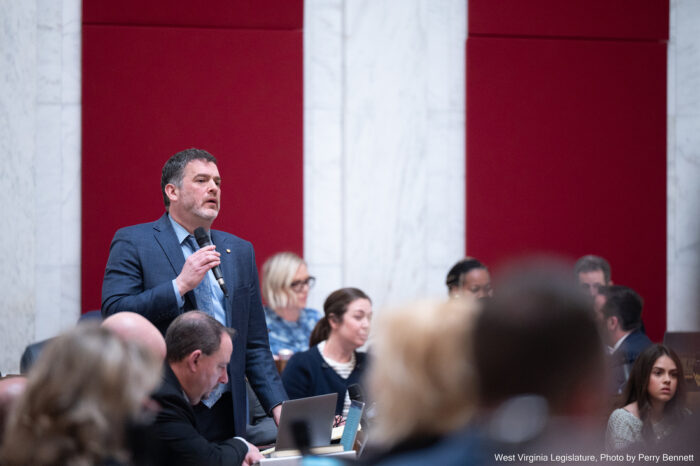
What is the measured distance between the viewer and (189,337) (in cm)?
246

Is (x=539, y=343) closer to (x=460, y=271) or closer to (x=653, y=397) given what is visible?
(x=653, y=397)

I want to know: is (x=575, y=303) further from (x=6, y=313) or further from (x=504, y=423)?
(x=6, y=313)

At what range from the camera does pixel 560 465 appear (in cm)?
119

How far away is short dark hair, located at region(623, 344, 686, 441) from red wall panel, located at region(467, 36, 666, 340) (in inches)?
87.0

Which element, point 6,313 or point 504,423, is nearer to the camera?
point 504,423

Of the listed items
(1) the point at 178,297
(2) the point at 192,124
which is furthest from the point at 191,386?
(2) the point at 192,124

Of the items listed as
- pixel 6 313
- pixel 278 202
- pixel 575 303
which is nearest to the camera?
pixel 575 303

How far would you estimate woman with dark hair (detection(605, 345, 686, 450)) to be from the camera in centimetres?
316

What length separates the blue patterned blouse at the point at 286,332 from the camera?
4.82 m

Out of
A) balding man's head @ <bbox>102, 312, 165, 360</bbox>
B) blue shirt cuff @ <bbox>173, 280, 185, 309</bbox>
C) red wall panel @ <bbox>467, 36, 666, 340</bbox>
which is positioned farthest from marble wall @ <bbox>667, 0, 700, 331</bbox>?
balding man's head @ <bbox>102, 312, 165, 360</bbox>

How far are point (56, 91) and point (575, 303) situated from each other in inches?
189

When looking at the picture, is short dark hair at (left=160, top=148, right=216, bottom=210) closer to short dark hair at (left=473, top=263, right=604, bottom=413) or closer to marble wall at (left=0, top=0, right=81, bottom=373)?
short dark hair at (left=473, top=263, right=604, bottom=413)

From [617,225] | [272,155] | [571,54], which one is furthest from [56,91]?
[617,225]

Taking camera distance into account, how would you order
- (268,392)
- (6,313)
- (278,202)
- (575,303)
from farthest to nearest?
(278,202) < (6,313) < (268,392) < (575,303)
